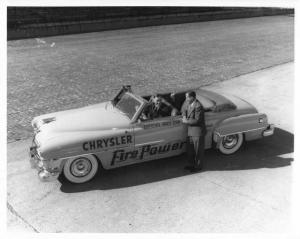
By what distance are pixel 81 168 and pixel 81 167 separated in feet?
0.07

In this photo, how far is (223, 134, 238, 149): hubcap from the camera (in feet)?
25.3

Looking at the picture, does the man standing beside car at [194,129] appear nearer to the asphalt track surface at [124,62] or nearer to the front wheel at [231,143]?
the front wheel at [231,143]

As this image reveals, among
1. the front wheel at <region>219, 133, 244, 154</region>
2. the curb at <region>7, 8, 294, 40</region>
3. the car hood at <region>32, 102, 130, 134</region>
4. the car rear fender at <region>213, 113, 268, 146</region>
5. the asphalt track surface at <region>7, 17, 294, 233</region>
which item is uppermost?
the curb at <region>7, 8, 294, 40</region>

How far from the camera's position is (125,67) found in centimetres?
1527

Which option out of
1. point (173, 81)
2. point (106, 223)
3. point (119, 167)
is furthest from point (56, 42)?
point (106, 223)

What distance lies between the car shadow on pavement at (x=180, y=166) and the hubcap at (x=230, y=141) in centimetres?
21

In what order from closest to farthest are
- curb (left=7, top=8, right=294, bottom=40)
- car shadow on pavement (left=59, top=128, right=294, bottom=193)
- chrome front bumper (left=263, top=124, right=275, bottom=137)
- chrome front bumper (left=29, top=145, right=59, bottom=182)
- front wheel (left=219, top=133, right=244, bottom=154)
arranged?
chrome front bumper (left=29, top=145, right=59, bottom=182)
car shadow on pavement (left=59, top=128, right=294, bottom=193)
front wheel (left=219, top=133, right=244, bottom=154)
chrome front bumper (left=263, top=124, right=275, bottom=137)
curb (left=7, top=8, right=294, bottom=40)

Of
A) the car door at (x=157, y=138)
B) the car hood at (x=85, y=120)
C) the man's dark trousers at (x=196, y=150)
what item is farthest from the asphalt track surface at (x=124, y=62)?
the man's dark trousers at (x=196, y=150)

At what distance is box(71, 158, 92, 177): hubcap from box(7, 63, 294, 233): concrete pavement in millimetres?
222

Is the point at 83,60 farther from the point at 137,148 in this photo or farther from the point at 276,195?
the point at 276,195

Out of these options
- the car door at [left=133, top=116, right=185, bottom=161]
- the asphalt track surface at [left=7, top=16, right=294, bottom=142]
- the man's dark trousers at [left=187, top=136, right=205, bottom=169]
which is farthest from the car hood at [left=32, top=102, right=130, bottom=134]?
the asphalt track surface at [left=7, top=16, right=294, bottom=142]

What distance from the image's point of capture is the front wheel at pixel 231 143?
7698mm

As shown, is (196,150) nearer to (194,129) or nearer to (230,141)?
(194,129)

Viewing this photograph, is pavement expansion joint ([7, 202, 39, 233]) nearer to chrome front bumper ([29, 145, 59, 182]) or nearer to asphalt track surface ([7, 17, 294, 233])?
asphalt track surface ([7, 17, 294, 233])
